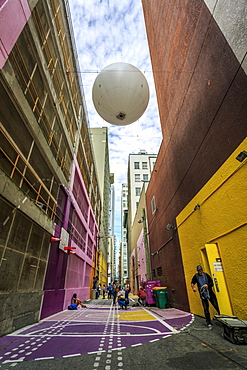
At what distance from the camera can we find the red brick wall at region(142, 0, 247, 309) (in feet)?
19.0

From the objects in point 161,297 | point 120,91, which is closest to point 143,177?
point 161,297

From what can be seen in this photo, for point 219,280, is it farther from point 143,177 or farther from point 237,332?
point 143,177

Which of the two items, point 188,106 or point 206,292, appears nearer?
point 206,292

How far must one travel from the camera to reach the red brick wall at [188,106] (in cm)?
579

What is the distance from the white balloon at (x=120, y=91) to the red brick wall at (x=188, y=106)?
2.40 meters

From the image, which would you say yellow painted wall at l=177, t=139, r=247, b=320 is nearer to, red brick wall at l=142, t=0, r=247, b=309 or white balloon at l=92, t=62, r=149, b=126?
red brick wall at l=142, t=0, r=247, b=309

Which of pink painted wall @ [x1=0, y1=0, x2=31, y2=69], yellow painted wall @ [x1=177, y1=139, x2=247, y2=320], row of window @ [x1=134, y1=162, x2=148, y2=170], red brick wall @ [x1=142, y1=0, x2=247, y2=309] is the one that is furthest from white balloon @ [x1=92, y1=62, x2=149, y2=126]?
row of window @ [x1=134, y1=162, x2=148, y2=170]

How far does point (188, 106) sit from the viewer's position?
28.6ft

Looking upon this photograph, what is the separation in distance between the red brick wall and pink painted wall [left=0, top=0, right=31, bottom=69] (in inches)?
251

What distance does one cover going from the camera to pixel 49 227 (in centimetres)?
858

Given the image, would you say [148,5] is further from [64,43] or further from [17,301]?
[17,301]

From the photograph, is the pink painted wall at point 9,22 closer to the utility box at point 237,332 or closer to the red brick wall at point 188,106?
the red brick wall at point 188,106

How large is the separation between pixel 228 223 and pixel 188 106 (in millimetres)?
5727

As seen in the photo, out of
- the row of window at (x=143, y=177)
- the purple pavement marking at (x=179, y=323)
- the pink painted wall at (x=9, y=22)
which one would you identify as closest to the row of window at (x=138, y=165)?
the row of window at (x=143, y=177)
